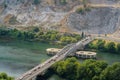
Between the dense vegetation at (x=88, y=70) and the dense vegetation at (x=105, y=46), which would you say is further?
the dense vegetation at (x=105, y=46)

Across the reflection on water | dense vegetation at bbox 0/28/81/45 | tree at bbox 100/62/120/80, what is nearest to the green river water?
the reflection on water

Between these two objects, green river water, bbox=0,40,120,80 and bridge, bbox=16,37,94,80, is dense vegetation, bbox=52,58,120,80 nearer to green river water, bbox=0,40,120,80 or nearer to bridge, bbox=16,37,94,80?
green river water, bbox=0,40,120,80

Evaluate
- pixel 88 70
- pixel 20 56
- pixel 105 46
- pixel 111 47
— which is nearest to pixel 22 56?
pixel 20 56

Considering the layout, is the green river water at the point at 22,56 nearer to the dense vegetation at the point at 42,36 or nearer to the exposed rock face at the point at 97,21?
the dense vegetation at the point at 42,36

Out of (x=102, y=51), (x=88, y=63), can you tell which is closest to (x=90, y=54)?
(x=102, y=51)

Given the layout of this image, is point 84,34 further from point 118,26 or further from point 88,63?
point 88,63

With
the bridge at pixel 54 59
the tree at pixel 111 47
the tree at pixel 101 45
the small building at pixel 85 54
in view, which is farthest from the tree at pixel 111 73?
the tree at pixel 101 45
